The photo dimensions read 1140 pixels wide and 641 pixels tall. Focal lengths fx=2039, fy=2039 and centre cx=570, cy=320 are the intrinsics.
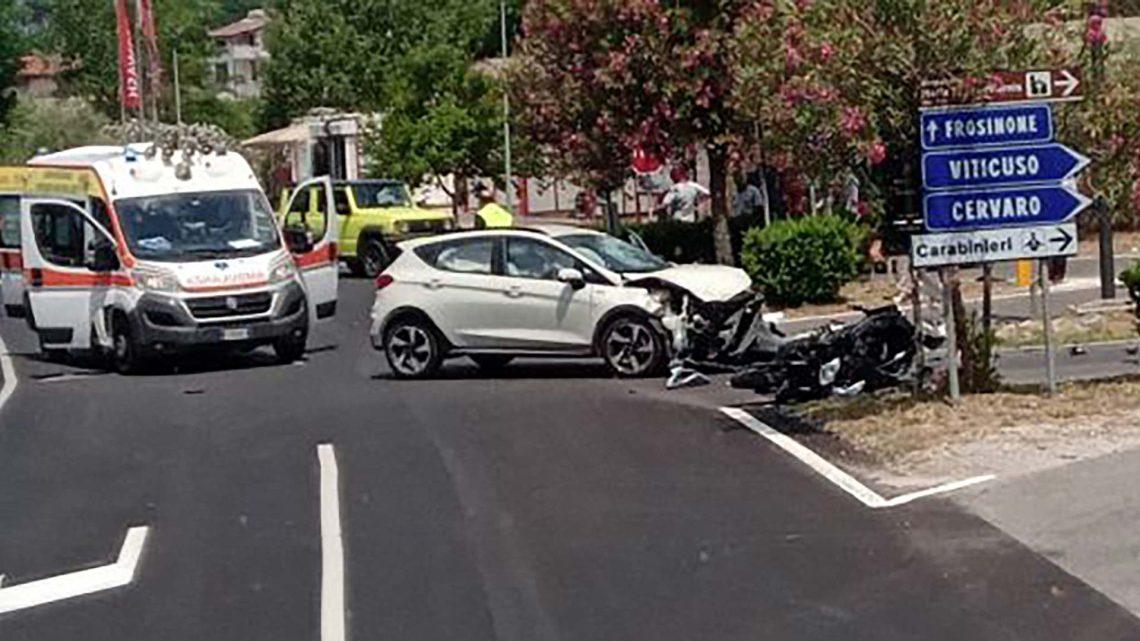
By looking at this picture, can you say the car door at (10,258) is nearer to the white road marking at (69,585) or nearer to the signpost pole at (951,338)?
the signpost pole at (951,338)

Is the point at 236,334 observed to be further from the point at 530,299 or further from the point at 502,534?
the point at 502,534

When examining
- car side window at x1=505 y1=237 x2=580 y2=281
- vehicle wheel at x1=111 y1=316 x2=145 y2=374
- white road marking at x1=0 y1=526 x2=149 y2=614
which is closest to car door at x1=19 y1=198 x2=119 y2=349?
vehicle wheel at x1=111 y1=316 x2=145 y2=374

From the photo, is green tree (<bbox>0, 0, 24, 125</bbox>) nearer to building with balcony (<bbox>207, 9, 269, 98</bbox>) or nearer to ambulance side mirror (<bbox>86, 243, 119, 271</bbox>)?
building with balcony (<bbox>207, 9, 269, 98</bbox>)

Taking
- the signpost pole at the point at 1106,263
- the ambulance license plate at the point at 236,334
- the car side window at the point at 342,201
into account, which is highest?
the car side window at the point at 342,201

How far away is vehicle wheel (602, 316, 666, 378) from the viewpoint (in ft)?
65.6

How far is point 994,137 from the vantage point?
15.0m

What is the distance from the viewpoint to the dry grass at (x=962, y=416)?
46.3 feet

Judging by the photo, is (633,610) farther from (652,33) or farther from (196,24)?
(196,24)

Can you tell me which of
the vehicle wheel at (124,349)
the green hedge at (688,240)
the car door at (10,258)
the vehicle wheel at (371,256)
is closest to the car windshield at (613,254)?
the vehicle wheel at (124,349)

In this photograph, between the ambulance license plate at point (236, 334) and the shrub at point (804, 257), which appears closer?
the ambulance license plate at point (236, 334)

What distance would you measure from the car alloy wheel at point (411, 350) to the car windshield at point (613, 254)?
1787 mm

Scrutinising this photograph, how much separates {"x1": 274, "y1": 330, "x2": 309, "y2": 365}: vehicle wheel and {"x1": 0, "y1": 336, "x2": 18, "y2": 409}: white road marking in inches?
121

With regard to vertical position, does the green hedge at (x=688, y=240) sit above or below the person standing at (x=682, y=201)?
below

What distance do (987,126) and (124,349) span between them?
12.0 metres
